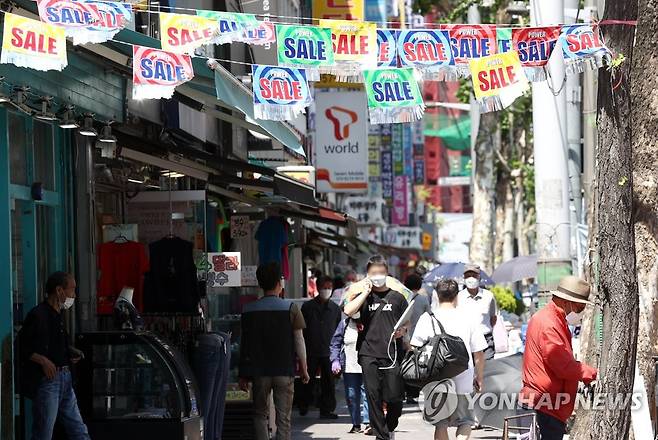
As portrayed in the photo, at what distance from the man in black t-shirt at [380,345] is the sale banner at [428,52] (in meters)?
2.54

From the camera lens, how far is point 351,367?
1473 centimetres

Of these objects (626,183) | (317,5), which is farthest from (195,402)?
(317,5)

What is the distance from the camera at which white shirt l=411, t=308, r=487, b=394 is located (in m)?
11.2

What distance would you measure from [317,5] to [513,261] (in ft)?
23.7

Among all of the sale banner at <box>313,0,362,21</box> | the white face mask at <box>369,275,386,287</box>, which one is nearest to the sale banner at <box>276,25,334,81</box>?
the white face mask at <box>369,275,386,287</box>

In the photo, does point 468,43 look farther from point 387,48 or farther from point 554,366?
point 554,366

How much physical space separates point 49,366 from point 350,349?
5.50 metres

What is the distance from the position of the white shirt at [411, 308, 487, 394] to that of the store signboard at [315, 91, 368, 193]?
14.3m

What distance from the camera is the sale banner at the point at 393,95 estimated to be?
32.9ft

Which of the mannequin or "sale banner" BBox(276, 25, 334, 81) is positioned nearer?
"sale banner" BBox(276, 25, 334, 81)

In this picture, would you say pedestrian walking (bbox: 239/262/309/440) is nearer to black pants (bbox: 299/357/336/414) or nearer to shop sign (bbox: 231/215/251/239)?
black pants (bbox: 299/357/336/414)

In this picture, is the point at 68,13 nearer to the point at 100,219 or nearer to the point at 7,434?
the point at 7,434

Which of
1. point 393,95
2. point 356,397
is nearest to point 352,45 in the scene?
point 393,95

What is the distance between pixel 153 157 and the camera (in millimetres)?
12523
